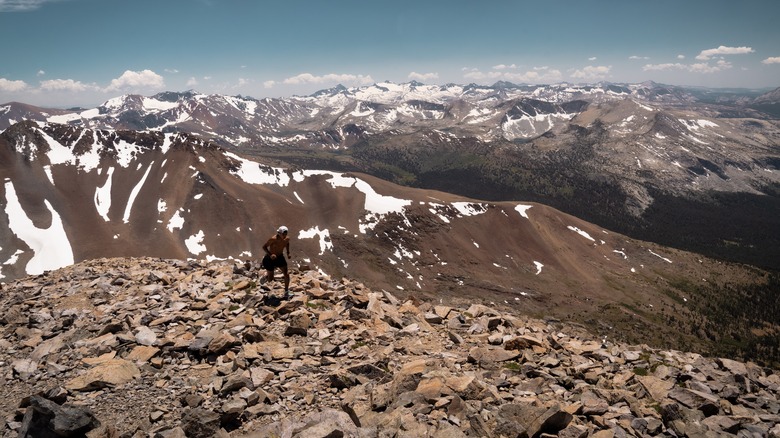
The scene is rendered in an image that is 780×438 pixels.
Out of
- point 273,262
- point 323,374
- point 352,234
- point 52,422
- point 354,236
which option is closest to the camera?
point 52,422

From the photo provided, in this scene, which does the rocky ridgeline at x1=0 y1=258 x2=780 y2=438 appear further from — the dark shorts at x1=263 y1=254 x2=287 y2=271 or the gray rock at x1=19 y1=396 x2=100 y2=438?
the dark shorts at x1=263 y1=254 x2=287 y2=271

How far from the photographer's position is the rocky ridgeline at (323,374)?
11734 millimetres

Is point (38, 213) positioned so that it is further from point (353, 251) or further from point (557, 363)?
point (557, 363)

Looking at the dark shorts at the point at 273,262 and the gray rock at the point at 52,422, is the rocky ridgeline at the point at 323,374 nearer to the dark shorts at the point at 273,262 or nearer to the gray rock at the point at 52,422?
the gray rock at the point at 52,422

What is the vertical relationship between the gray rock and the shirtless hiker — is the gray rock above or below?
below

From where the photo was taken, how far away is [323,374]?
14695 millimetres

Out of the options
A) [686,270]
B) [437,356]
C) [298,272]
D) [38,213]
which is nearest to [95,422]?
[437,356]

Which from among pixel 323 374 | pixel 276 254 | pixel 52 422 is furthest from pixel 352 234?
pixel 52 422

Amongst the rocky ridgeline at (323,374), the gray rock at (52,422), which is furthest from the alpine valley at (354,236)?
the gray rock at (52,422)

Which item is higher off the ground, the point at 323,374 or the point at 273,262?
the point at 273,262

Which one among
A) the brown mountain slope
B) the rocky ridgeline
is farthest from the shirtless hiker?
the brown mountain slope

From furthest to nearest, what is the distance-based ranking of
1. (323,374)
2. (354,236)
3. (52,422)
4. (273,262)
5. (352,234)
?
1. (352,234)
2. (354,236)
3. (273,262)
4. (323,374)
5. (52,422)

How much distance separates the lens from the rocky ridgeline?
1173cm

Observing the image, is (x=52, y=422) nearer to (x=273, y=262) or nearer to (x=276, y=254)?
(x=273, y=262)
